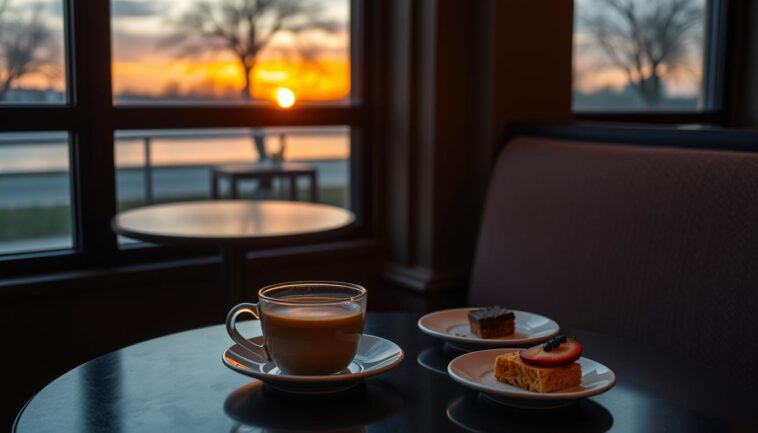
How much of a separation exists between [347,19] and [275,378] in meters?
2.18

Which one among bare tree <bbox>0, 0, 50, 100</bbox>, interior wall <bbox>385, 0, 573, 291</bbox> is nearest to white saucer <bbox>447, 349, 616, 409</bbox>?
interior wall <bbox>385, 0, 573, 291</bbox>

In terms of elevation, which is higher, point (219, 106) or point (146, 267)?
point (219, 106)

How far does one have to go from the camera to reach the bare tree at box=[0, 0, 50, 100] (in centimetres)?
248

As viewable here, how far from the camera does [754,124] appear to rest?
4.14 m

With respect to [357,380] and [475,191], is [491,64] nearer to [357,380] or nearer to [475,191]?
[475,191]

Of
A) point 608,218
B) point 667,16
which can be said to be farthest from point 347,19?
point 667,16

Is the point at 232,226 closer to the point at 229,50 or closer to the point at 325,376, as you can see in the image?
the point at 229,50

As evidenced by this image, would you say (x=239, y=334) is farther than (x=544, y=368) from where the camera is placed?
Yes

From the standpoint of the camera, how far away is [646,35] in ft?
13.0

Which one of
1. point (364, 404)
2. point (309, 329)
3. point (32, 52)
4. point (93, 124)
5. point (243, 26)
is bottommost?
point (364, 404)

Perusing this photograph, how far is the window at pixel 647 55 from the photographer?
3.71 meters

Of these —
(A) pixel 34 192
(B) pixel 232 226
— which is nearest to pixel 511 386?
(B) pixel 232 226

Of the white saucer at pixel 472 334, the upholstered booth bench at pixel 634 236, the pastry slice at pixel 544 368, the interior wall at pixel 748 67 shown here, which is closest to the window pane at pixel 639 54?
the interior wall at pixel 748 67

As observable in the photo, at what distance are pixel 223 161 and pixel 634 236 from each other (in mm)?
1381
